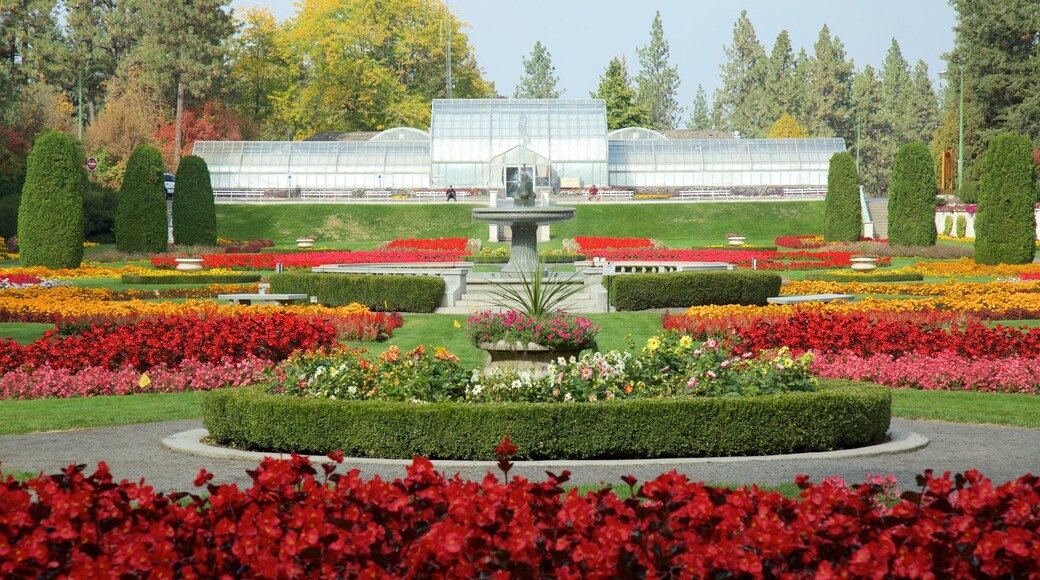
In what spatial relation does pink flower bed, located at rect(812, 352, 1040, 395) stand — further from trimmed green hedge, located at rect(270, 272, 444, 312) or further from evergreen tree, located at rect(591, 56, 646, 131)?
evergreen tree, located at rect(591, 56, 646, 131)

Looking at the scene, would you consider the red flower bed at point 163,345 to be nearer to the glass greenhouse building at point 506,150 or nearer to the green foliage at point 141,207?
the green foliage at point 141,207

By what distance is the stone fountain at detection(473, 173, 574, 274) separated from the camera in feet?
77.9

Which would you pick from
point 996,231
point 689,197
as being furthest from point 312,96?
point 996,231

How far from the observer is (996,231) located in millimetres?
28969

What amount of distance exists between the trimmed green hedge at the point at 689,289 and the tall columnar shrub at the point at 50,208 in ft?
51.0

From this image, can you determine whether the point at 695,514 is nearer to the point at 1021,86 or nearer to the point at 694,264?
the point at 694,264

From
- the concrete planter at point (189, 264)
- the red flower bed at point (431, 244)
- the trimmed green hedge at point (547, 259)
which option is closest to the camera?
the concrete planter at point (189, 264)

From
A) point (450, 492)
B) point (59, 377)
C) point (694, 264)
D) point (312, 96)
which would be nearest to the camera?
point (450, 492)

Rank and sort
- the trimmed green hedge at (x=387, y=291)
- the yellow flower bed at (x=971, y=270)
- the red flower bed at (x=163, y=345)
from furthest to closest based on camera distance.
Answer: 1. the yellow flower bed at (x=971, y=270)
2. the trimmed green hedge at (x=387, y=291)
3. the red flower bed at (x=163, y=345)

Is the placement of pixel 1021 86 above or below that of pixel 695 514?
above

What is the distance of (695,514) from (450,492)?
3.37 feet

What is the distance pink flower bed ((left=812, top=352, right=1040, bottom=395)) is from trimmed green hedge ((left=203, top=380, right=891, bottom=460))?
395 centimetres

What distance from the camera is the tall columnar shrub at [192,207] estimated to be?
40.1 meters

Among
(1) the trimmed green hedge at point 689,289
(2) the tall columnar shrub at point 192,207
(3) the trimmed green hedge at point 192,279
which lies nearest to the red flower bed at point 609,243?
(2) the tall columnar shrub at point 192,207
